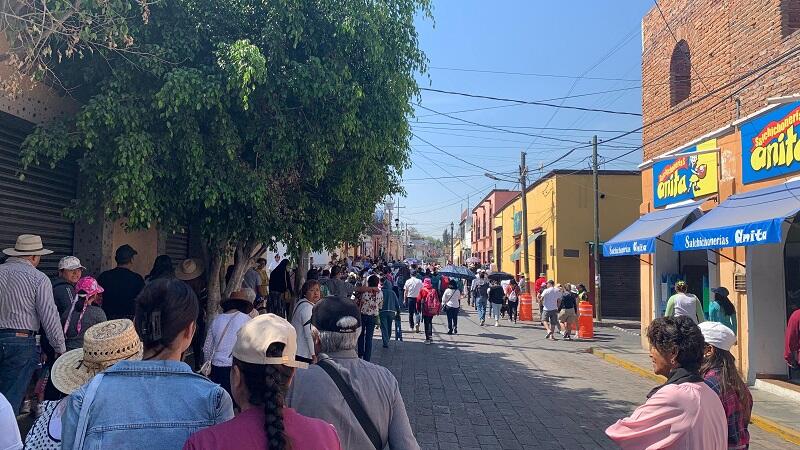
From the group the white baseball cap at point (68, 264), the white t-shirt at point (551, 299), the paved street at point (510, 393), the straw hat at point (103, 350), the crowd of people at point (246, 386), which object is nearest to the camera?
the crowd of people at point (246, 386)

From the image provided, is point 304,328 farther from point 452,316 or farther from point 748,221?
point 452,316

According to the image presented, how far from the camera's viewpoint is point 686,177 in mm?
12516

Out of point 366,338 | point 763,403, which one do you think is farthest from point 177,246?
point 763,403

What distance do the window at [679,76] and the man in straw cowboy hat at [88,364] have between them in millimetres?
14076

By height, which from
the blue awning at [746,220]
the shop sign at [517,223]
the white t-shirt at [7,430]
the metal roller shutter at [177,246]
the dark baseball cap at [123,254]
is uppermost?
the shop sign at [517,223]

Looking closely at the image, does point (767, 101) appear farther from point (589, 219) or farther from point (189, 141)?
point (589, 219)

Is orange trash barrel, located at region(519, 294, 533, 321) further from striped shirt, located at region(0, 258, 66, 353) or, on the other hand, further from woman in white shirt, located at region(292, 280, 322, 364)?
striped shirt, located at region(0, 258, 66, 353)

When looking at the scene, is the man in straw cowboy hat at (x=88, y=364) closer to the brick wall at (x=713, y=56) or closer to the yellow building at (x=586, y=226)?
the brick wall at (x=713, y=56)

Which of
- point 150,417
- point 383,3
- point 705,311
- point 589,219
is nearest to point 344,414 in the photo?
point 150,417

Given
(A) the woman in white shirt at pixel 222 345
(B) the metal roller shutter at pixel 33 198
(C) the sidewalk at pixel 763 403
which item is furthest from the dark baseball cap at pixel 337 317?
(C) the sidewalk at pixel 763 403

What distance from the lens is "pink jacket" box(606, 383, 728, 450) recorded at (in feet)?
9.18

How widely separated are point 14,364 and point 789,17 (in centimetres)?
1162

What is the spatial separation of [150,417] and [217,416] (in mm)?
207

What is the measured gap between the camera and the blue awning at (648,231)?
1207 cm
